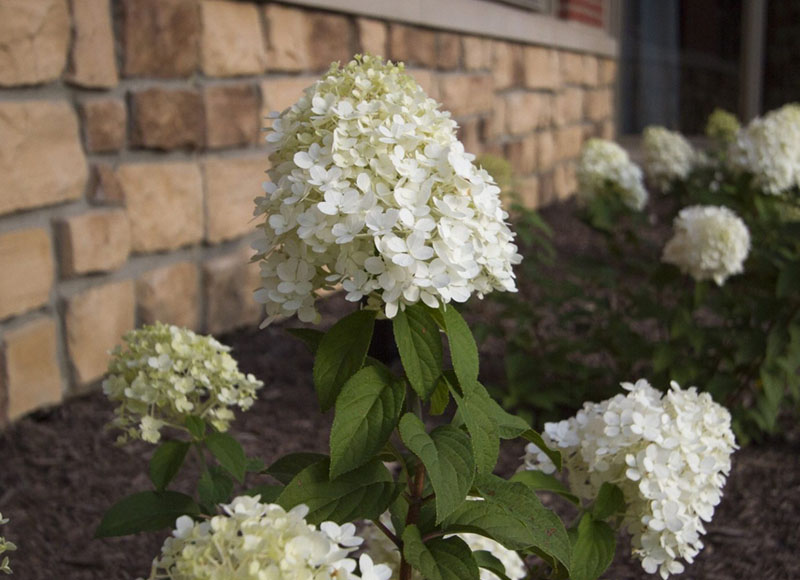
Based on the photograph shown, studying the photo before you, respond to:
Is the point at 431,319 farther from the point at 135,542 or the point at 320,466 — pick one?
the point at 135,542

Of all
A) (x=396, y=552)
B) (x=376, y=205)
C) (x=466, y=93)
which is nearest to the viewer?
(x=376, y=205)

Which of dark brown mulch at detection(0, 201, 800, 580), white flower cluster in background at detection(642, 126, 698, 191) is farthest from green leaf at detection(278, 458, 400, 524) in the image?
white flower cluster in background at detection(642, 126, 698, 191)

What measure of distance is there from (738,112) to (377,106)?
9.52 meters

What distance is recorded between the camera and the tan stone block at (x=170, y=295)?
2.97 metres

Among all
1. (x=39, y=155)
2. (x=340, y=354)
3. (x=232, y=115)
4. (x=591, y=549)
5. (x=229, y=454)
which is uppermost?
(x=232, y=115)

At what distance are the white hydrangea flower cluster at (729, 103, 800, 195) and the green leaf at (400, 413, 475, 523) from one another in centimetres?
213

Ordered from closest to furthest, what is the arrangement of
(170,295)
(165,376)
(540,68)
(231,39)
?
(165,376) → (170,295) → (231,39) → (540,68)

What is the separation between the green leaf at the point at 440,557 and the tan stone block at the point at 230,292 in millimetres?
2109

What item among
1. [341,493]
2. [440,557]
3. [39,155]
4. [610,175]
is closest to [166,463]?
[341,493]

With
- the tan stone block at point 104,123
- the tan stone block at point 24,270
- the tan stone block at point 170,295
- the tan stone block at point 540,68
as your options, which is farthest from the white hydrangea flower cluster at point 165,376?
the tan stone block at point 540,68

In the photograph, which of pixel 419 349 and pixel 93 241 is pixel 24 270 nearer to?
pixel 93 241

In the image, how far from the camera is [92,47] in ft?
8.73

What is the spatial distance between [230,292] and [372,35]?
4.62 ft

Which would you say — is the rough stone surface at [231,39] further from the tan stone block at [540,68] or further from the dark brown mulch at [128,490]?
the tan stone block at [540,68]
